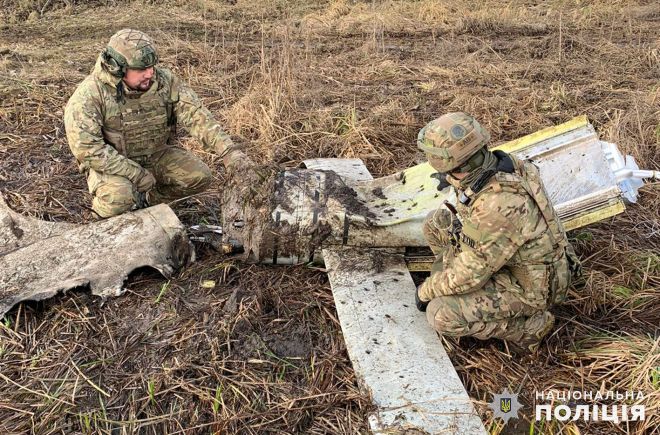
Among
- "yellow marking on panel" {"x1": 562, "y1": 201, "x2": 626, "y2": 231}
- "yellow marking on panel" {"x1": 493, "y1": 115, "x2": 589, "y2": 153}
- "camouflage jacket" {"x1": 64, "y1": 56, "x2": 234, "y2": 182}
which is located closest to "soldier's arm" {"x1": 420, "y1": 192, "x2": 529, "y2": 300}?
"yellow marking on panel" {"x1": 562, "y1": 201, "x2": 626, "y2": 231}

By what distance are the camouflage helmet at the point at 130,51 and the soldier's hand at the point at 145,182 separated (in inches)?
29.4

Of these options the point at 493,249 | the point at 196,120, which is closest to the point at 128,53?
the point at 196,120

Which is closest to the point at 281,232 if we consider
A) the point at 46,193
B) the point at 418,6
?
the point at 46,193

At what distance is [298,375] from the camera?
286 cm

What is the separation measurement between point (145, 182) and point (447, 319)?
87.9 inches

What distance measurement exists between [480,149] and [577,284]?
1.22 m

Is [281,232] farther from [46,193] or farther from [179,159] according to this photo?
[46,193]

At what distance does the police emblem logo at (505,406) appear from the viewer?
2.59m

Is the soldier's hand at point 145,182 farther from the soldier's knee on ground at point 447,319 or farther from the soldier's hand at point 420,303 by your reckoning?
the soldier's knee on ground at point 447,319

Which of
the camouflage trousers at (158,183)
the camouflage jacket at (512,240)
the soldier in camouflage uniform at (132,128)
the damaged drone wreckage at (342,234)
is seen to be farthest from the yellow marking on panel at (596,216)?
the camouflage trousers at (158,183)

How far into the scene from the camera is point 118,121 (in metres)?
3.76

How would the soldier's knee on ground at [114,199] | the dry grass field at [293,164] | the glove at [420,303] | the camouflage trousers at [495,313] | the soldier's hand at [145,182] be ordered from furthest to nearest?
the soldier's hand at [145,182]
the soldier's knee on ground at [114,199]
the glove at [420,303]
the camouflage trousers at [495,313]
the dry grass field at [293,164]

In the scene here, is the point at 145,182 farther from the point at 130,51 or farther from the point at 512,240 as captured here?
the point at 512,240

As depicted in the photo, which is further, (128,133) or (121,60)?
(128,133)
